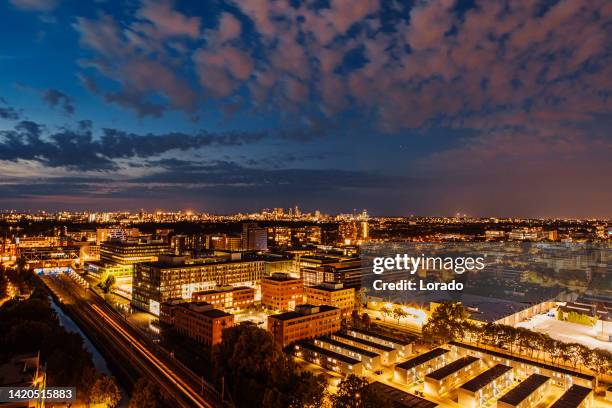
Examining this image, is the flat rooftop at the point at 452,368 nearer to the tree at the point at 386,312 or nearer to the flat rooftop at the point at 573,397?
the flat rooftop at the point at 573,397

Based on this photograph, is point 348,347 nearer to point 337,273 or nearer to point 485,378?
point 485,378

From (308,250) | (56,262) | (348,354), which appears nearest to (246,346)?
(348,354)

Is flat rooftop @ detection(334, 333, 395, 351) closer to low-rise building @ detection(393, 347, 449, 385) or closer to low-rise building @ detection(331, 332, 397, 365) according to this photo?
low-rise building @ detection(331, 332, 397, 365)

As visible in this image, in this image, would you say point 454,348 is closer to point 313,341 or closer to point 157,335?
point 313,341

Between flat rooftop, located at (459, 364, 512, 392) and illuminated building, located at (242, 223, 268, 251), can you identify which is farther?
illuminated building, located at (242, 223, 268, 251)

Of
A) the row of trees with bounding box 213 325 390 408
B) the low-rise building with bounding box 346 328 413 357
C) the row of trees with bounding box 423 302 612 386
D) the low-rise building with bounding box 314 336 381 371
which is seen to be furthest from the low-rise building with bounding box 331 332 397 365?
the row of trees with bounding box 213 325 390 408

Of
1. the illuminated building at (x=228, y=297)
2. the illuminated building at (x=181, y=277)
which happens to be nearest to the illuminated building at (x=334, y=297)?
the illuminated building at (x=228, y=297)
